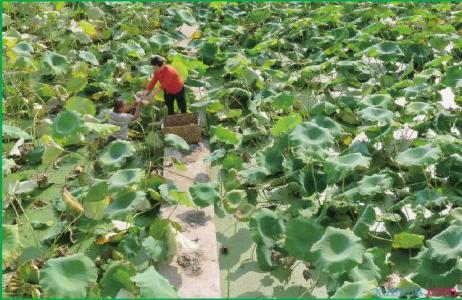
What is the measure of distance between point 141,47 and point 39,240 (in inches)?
146

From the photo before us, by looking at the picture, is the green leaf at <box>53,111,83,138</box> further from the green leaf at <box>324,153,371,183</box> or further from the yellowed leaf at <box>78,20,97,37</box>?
the yellowed leaf at <box>78,20,97,37</box>

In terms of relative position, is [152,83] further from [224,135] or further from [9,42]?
[9,42]

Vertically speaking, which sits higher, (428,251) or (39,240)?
(428,251)

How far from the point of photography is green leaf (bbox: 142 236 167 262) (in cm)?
404

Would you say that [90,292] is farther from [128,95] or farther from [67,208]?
[128,95]

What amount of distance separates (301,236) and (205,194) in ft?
2.56

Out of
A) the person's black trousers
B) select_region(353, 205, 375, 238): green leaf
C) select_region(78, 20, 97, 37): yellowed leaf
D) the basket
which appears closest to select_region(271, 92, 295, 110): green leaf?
the basket

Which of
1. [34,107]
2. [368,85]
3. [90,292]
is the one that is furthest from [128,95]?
[90,292]

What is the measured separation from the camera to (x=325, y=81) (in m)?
7.13

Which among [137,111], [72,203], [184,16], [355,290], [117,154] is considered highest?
[355,290]

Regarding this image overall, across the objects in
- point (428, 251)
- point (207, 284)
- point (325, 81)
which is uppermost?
point (428, 251)

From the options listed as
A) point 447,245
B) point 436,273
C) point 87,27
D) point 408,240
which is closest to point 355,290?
point 436,273

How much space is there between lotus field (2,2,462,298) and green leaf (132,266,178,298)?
0.04 ft

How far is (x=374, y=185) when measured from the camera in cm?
445
